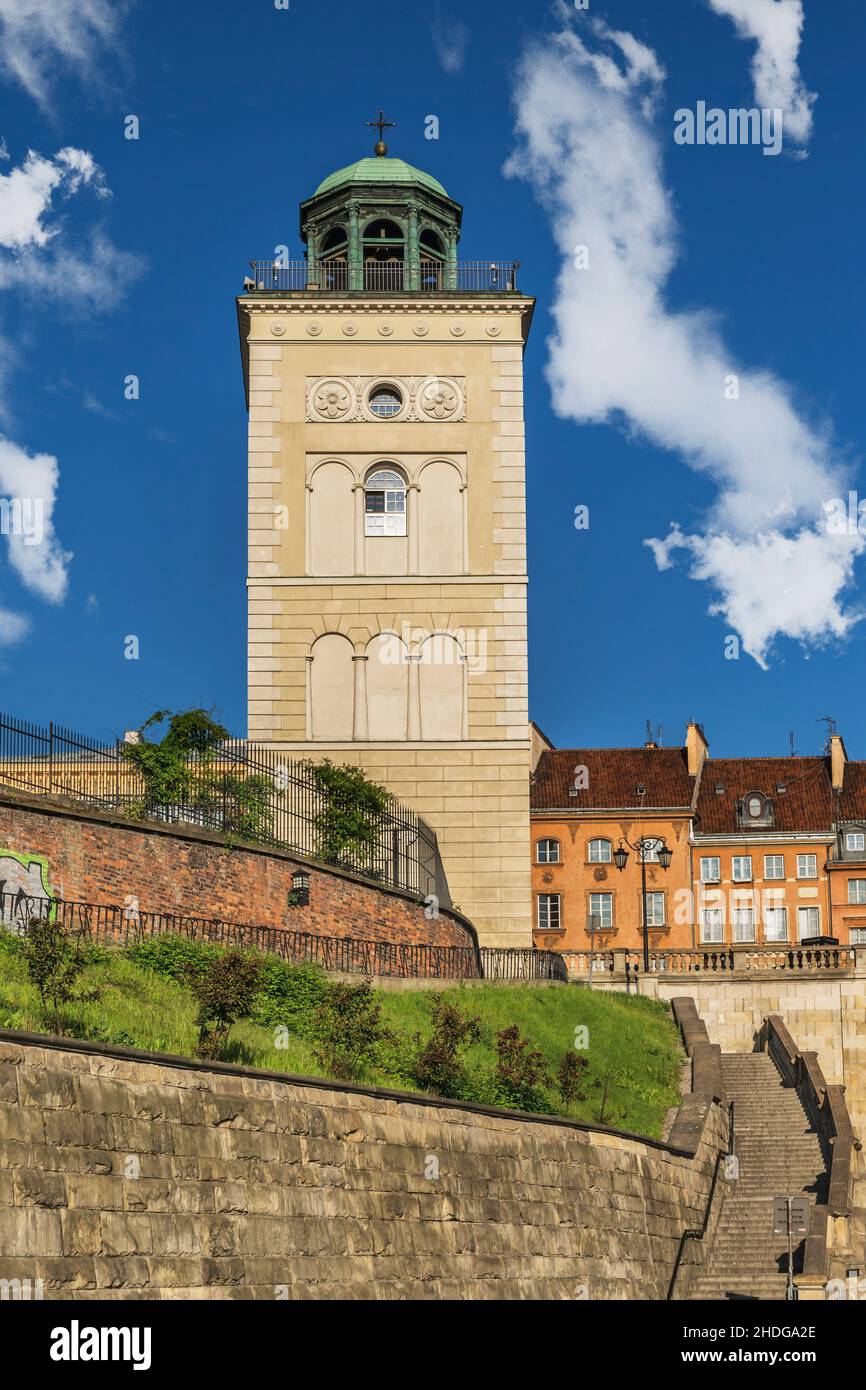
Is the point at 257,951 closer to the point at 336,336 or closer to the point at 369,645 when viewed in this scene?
the point at 369,645

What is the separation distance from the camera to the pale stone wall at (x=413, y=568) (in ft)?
182

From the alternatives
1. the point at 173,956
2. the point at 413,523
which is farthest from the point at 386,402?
the point at 173,956

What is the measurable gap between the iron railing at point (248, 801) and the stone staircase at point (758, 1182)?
26.2 ft

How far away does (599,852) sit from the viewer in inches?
2896

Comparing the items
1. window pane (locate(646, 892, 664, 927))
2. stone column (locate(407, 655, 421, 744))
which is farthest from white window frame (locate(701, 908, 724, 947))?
stone column (locate(407, 655, 421, 744))

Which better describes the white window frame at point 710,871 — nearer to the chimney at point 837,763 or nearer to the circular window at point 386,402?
the chimney at point 837,763

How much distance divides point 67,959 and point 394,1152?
5297mm

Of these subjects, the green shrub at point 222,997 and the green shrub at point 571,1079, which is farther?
the green shrub at point 571,1079

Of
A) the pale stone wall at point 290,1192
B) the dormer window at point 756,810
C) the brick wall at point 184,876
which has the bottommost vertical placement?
the pale stone wall at point 290,1192

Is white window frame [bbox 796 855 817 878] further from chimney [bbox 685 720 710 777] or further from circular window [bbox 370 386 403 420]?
circular window [bbox 370 386 403 420]

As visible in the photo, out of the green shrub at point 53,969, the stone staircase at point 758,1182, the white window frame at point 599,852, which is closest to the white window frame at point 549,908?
the white window frame at point 599,852

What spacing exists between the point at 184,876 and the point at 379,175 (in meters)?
27.9

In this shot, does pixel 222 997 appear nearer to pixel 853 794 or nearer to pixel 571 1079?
pixel 571 1079

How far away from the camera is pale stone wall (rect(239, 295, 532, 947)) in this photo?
5538 cm
